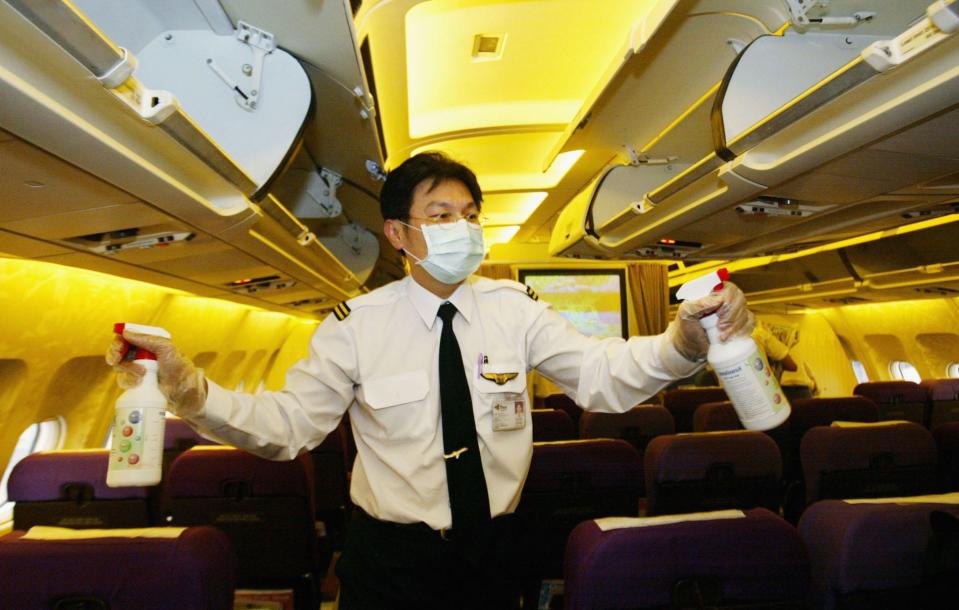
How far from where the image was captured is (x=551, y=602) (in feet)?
9.90

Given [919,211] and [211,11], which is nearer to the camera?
[211,11]

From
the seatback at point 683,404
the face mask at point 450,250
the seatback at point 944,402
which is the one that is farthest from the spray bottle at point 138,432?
the seatback at point 944,402

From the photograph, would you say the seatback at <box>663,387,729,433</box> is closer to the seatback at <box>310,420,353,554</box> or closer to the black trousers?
the seatback at <box>310,420,353,554</box>

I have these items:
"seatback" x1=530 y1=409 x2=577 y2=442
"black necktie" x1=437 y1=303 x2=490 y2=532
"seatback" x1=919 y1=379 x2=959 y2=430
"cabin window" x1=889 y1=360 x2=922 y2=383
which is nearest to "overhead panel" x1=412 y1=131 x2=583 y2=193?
"seatback" x1=530 y1=409 x2=577 y2=442

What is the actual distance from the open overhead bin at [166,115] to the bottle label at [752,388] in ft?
5.56

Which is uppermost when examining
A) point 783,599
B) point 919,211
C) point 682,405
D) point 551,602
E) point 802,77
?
point 802,77

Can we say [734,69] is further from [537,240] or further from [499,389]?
[537,240]

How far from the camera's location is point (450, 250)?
6.18ft

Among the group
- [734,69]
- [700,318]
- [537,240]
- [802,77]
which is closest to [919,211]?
[802,77]

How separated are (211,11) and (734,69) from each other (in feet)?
7.55

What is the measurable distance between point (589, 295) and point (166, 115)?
656cm

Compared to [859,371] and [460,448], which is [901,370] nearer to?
[859,371]

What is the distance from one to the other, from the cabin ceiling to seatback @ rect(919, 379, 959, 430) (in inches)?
41.6

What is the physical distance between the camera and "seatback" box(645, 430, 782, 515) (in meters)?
2.57
